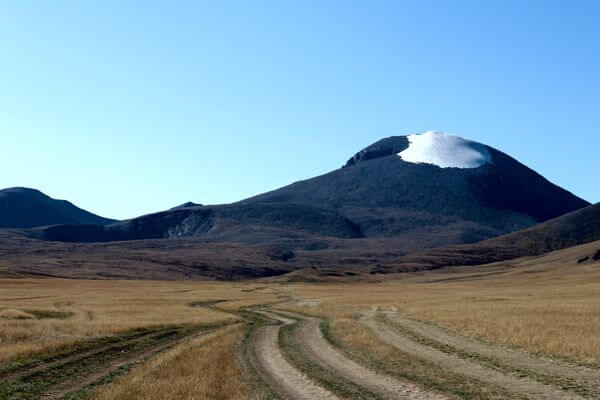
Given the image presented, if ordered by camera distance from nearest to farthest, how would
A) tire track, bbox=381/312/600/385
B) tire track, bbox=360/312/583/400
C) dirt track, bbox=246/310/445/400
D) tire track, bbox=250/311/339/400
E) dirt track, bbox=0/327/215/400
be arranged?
tire track, bbox=360/312/583/400 < dirt track, bbox=246/310/445/400 < tire track, bbox=250/311/339/400 < dirt track, bbox=0/327/215/400 < tire track, bbox=381/312/600/385

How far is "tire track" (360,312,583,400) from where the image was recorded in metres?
19.8

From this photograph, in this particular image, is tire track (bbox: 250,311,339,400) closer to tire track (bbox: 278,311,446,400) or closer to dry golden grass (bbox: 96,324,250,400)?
dry golden grass (bbox: 96,324,250,400)

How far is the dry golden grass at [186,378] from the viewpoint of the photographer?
799 inches

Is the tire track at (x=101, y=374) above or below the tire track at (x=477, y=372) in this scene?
below

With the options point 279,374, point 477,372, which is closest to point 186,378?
point 279,374

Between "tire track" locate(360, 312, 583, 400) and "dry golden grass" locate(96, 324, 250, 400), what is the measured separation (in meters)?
8.50

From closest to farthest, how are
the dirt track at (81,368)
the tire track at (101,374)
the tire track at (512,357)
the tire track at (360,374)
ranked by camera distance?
the tire track at (360,374), the tire track at (101,374), the dirt track at (81,368), the tire track at (512,357)

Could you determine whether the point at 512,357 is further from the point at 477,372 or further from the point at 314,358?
the point at 314,358

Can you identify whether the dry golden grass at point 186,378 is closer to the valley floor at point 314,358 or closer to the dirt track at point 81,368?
the valley floor at point 314,358

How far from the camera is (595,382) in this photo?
69.9 ft

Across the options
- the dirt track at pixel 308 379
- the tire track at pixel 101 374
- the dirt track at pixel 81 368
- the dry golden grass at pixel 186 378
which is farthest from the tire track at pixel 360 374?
the dirt track at pixel 81 368

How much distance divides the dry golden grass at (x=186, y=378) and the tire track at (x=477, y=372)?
335 inches

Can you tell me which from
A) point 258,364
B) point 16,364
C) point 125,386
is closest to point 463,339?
point 258,364

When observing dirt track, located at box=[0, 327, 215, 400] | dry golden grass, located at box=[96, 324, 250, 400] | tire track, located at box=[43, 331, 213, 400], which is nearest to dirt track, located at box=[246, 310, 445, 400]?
dry golden grass, located at box=[96, 324, 250, 400]
